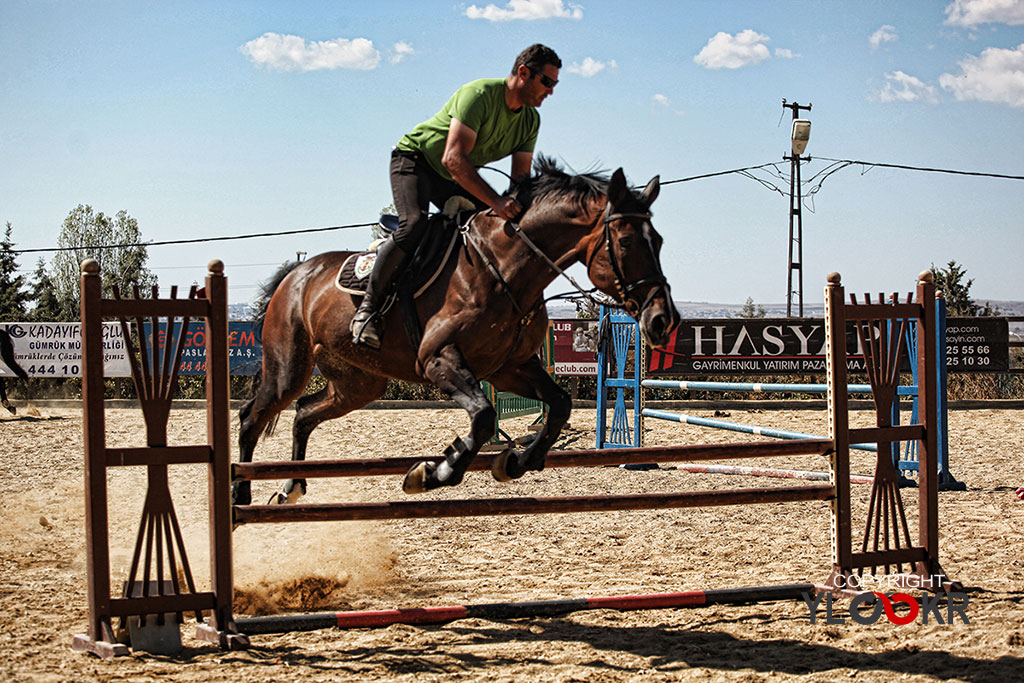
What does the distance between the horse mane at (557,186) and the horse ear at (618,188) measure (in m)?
0.15

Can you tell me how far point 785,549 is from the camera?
18.8 feet

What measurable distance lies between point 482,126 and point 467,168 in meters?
0.33

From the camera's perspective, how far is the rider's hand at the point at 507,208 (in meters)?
4.56

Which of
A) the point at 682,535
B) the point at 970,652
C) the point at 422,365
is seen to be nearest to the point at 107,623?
the point at 422,365

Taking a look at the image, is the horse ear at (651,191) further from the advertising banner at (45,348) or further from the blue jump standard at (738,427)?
the advertising banner at (45,348)

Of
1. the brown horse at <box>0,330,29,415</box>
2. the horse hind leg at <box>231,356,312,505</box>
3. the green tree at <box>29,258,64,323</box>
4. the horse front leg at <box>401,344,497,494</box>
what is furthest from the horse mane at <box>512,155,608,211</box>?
the green tree at <box>29,258,64,323</box>

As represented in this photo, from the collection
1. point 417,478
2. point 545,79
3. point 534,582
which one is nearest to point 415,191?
point 545,79

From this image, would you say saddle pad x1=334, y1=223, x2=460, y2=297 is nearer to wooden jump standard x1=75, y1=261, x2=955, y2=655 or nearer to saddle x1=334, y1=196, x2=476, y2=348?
saddle x1=334, y1=196, x2=476, y2=348

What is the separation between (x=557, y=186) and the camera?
4566 mm

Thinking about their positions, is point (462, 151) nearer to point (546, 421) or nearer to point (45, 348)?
point (546, 421)

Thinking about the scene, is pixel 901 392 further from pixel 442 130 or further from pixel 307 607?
pixel 307 607

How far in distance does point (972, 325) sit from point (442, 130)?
1341 centimetres

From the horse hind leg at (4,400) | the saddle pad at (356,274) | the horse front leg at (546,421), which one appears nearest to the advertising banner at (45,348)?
the horse hind leg at (4,400)

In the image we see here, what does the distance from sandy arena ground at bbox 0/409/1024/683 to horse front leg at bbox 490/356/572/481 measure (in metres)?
0.72
